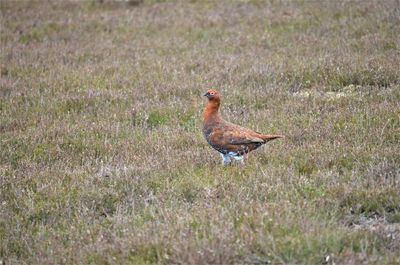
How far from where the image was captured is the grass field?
5965mm

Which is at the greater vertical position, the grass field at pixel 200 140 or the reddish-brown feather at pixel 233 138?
the reddish-brown feather at pixel 233 138

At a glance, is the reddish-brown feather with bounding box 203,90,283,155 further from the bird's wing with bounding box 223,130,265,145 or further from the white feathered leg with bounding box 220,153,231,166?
the white feathered leg with bounding box 220,153,231,166

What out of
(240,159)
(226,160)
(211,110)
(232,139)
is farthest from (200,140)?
(232,139)

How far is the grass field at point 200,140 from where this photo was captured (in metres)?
5.96

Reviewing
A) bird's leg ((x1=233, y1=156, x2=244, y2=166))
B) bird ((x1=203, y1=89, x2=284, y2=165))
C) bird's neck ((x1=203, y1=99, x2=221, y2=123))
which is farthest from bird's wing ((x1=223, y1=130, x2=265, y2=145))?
bird's neck ((x1=203, y1=99, x2=221, y2=123))

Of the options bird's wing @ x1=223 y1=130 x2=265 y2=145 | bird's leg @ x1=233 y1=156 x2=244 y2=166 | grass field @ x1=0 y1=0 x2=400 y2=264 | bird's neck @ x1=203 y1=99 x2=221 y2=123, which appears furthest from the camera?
bird's neck @ x1=203 y1=99 x2=221 y2=123

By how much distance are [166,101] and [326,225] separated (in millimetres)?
6010

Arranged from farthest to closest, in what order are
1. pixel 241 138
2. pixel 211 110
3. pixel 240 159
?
pixel 211 110 < pixel 240 159 < pixel 241 138

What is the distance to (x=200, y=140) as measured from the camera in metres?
9.40

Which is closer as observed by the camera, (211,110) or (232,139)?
(232,139)

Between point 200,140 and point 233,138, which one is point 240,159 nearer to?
point 233,138

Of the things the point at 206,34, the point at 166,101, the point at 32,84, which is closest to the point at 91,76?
the point at 32,84

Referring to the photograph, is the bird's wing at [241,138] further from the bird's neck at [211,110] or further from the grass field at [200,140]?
the bird's neck at [211,110]

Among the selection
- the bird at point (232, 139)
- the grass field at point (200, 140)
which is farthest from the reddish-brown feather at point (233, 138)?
the grass field at point (200, 140)
